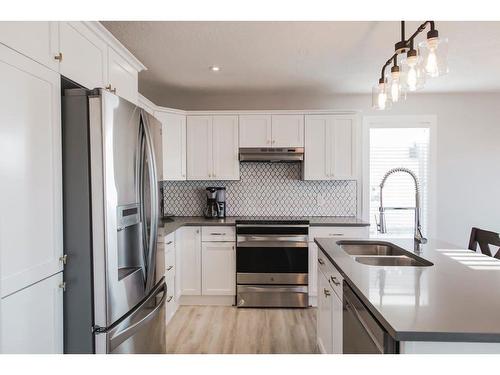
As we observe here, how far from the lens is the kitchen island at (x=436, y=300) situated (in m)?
0.85

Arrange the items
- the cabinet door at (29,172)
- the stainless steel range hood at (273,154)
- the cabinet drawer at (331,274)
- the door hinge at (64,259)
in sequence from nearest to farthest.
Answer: the cabinet door at (29,172)
the door hinge at (64,259)
the cabinet drawer at (331,274)
the stainless steel range hood at (273,154)

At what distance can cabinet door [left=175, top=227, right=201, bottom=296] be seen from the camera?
326 cm

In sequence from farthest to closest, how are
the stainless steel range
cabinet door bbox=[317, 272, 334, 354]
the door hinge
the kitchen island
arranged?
the stainless steel range → cabinet door bbox=[317, 272, 334, 354] → the door hinge → the kitchen island

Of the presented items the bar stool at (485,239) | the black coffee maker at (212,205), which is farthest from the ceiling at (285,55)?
the bar stool at (485,239)

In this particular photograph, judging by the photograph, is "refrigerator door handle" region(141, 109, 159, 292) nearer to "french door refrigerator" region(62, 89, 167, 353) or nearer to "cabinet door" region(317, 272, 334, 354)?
"french door refrigerator" region(62, 89, 167, 353)

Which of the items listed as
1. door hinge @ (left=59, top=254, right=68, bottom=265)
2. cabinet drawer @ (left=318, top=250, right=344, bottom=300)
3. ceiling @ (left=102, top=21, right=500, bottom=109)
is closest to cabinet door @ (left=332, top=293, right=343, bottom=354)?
cabinet drawer @ (left=318, top=250, right=344, bottom=300)

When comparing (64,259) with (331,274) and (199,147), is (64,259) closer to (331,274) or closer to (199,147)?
(331,274)

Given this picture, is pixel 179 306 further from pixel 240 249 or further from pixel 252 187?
pixel 252 187

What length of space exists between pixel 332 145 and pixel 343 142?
13 centimetres

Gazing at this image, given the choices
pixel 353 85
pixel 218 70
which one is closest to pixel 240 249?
pixel 218 70

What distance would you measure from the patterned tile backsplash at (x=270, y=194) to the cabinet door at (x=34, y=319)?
242 centimetres

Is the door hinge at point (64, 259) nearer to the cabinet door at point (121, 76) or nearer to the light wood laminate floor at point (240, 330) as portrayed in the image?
the cabinet door at point (121, 76)

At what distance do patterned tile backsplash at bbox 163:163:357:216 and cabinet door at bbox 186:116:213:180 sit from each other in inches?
12.0
